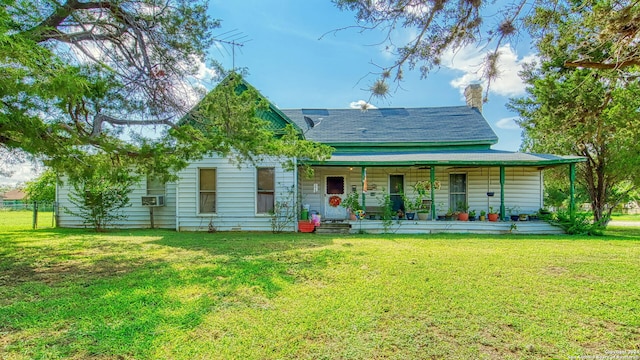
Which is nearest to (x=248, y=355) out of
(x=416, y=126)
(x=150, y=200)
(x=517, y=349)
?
(x=517, y=349)

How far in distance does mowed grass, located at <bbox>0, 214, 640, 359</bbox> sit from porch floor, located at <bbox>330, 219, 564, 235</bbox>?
418 centimetres

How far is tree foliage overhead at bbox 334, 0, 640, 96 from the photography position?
11.2ft

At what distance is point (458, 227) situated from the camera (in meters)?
11.5

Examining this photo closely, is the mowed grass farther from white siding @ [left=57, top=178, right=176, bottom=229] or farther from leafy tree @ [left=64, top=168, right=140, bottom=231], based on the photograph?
white siding @ [left=57, top=178, right=176, bottom=229]

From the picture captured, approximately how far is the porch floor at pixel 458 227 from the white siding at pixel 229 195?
10.6 ft

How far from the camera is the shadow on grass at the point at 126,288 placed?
9.66ft

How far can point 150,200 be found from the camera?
12359mm

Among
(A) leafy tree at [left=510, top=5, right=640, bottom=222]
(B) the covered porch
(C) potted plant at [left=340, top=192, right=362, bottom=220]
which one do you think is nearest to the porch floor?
(B) the covered porch

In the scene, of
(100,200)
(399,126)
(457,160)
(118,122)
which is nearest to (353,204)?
(457,160)

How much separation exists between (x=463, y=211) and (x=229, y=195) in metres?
9.10

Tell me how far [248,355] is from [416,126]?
1464cm

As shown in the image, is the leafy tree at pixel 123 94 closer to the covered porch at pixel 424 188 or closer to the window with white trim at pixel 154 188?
the window with white trim at pixel 154 188

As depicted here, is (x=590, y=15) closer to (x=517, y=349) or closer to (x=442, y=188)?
(x=517, y=349)

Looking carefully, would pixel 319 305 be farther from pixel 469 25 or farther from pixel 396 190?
pixel 396 190
